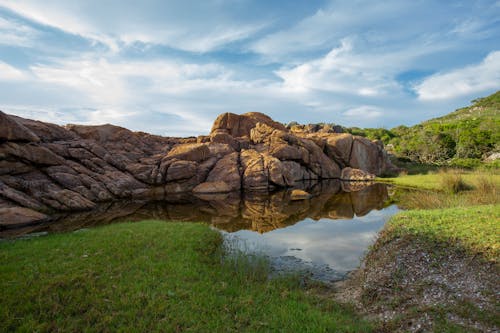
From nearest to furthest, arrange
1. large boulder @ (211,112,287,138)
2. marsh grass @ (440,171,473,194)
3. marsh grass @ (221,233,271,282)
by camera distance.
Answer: marsh grass @ (221,233,271,282) < marsh grass @ (440,171,473,194) < large boulder @ (211,112,287,138)

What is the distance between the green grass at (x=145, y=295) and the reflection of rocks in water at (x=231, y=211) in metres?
9.08

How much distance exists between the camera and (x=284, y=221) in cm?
2170

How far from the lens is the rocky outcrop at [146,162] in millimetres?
27062

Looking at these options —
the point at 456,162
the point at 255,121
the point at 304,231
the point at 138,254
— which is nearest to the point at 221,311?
the point at 138,254

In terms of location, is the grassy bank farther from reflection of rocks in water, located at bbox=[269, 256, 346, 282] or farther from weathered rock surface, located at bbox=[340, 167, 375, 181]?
weathered rock surface, located at bbox=[340, 167, 375, 181]

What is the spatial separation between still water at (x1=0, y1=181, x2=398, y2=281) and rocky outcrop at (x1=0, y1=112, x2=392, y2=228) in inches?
131

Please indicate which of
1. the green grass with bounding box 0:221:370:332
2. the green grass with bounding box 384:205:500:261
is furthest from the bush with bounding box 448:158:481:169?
the green grass with bounding box 0:221:370:332

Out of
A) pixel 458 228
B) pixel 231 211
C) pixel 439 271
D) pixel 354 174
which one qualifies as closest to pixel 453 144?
pixel 354 174

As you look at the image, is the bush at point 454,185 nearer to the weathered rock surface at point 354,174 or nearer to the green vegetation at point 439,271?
the green vegetation at point 439,271

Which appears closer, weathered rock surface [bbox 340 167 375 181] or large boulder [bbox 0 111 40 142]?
large boulder [bbox 0 111 40 142]

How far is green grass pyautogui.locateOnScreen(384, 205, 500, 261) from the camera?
8508mm

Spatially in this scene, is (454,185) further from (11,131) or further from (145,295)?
(11,131)

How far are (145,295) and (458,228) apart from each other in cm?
1010

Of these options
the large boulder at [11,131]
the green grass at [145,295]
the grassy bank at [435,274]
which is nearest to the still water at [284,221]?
the grassy bank at [435,274]
